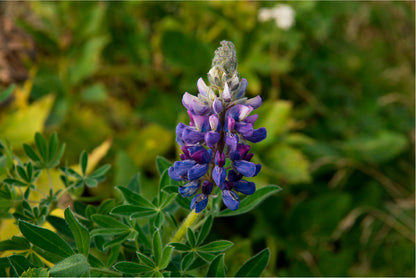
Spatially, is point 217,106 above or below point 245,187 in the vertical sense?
above

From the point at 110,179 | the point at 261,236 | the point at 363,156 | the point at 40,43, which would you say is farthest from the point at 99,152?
the point at 363,156

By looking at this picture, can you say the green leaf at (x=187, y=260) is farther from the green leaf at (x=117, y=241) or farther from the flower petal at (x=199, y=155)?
the flower petal at (x=199, y=155)

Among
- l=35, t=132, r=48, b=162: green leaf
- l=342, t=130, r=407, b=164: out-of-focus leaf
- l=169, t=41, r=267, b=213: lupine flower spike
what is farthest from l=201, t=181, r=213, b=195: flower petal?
l=342, t=130, r=407, b=164: out-of-focus leaf

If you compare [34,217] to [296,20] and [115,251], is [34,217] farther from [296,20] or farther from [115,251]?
[296,20]

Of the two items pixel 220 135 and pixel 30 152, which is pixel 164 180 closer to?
pixel 220 135

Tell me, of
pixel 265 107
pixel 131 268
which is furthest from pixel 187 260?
pixel 265 107

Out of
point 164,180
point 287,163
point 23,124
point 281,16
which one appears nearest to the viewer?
point 164,180

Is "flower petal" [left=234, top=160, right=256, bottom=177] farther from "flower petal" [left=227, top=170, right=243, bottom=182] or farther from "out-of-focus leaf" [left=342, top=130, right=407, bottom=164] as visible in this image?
"out-of-focus leaf" [left=342, top=130, right=407, bottom=164]

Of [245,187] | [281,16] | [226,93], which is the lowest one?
[245,187]
